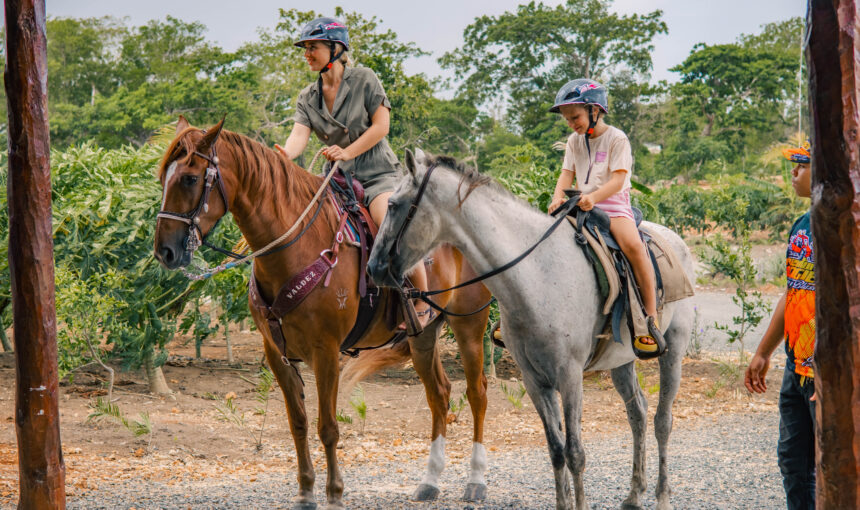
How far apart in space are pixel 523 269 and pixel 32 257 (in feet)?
7.45

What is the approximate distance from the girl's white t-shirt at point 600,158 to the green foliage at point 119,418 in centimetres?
391

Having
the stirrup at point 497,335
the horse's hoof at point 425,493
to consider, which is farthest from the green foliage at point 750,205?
the stirrup at point 497,335

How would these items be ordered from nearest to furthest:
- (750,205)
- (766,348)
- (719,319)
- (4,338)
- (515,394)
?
(766,348) → (515,394) → (4,338) → (719,319) → (750,205)

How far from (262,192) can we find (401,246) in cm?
97

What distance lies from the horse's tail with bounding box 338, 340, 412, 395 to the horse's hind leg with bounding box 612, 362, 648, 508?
160cm

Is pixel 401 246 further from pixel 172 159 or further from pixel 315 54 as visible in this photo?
pixel 315 54

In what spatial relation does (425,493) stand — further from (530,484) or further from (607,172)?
(607,172)

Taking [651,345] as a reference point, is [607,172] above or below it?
above

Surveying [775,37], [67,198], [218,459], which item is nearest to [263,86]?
[67,198]

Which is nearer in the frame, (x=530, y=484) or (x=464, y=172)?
(x=464, y=172)

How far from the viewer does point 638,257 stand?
4363 mm

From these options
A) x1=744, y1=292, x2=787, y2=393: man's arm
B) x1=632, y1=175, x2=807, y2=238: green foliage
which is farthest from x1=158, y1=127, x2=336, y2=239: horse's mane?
x1=632, y1=175, x2=807, y2=238: green foliage

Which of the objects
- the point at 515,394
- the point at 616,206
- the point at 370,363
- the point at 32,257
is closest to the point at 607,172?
the point at 616,206

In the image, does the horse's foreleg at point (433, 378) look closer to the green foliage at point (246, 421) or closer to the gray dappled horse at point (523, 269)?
the gray dappled horse at point (523, 269)
